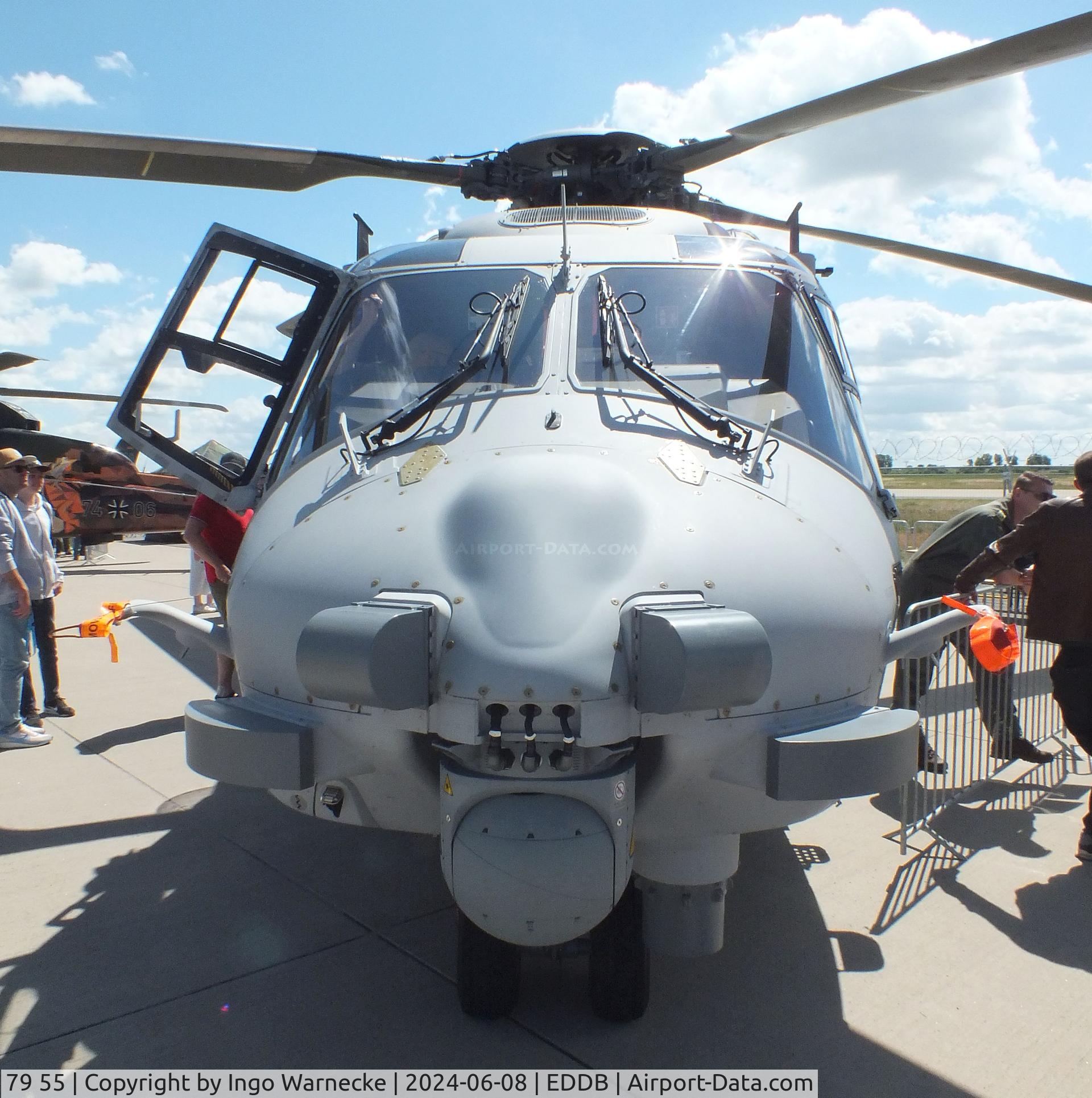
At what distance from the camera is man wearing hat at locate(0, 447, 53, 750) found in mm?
5613

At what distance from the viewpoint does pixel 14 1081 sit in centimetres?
Result: 251

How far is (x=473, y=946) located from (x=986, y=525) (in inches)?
161

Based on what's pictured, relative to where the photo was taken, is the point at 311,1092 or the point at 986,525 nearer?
the point at 311,1092

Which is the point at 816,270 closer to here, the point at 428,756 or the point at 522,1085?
the point at 428,756

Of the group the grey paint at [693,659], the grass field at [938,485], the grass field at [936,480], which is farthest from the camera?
the grass field at [936,480]

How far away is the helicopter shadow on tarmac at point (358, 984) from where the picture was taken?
8.59 ft

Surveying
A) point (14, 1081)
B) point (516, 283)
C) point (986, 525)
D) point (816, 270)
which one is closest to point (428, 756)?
point (14, 1081)

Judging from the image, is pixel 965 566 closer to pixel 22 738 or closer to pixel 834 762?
pixel 834 762

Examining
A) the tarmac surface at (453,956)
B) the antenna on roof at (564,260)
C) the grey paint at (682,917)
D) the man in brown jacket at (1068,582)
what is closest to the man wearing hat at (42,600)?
the tarmac surface at (453,956)

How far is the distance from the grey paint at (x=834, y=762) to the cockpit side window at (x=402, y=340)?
1691mm

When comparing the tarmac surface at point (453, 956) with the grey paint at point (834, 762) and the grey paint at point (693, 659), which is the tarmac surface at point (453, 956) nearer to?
the grey paint at point (834, 762)

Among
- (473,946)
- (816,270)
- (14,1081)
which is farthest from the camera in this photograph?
(816,270)

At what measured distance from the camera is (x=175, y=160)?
4770 millimetres

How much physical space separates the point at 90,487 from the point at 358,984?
1613 cm
